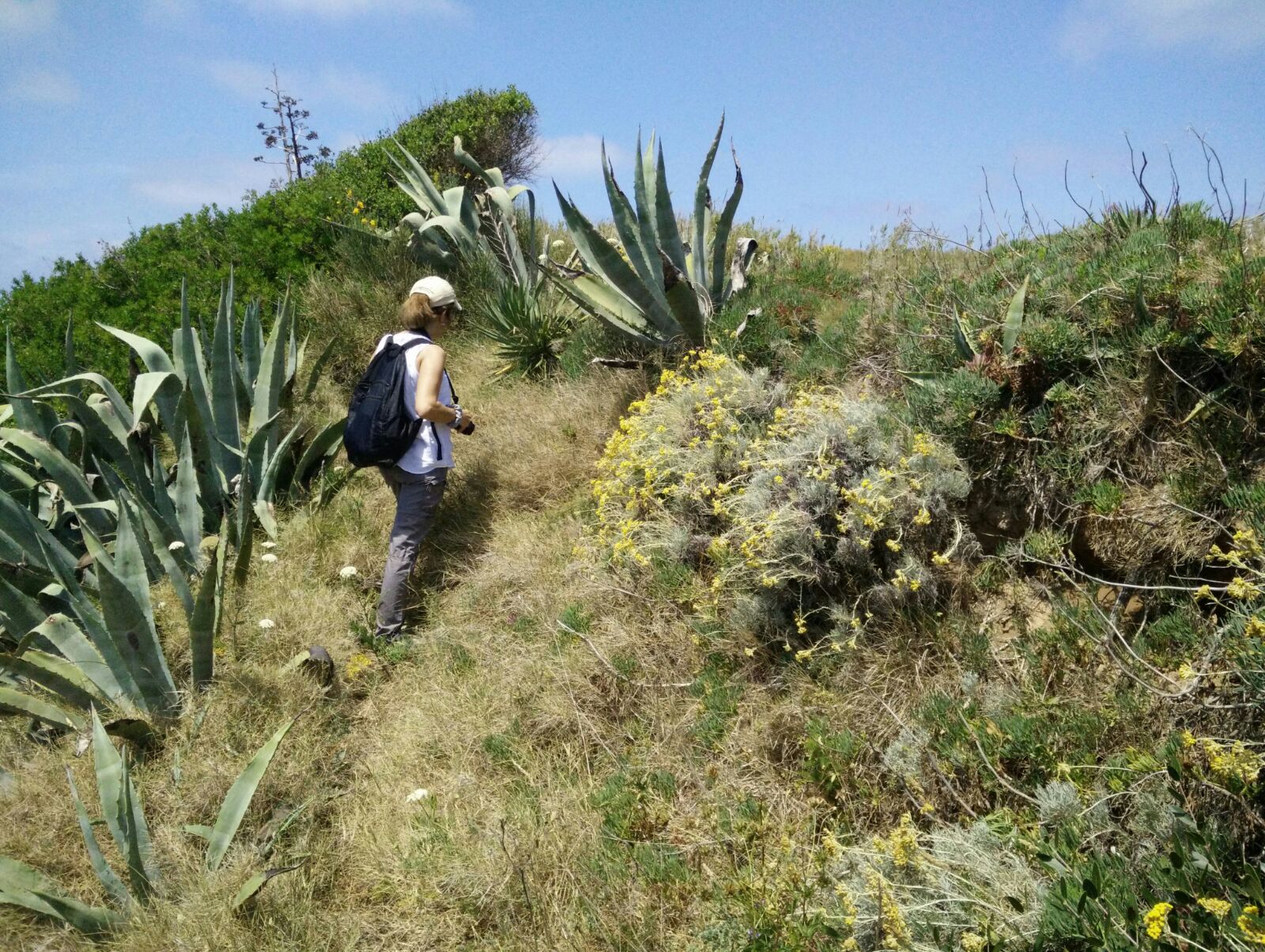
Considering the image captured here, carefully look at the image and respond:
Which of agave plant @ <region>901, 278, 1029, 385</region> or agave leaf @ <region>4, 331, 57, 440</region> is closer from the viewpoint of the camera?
agave plant @ <region>901, 278, 1029, 385</region>

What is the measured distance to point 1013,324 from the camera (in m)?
3.84

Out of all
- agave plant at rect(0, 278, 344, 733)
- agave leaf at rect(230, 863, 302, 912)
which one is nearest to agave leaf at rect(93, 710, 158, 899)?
agave leaf at rect(230, 863, 302, 912)

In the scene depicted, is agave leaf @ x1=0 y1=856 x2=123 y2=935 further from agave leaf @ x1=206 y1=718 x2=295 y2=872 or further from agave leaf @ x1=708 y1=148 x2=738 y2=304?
agave leaf @ x1=708 y1=148 x2=738 y2=304

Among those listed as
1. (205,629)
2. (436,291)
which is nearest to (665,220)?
(436,291)

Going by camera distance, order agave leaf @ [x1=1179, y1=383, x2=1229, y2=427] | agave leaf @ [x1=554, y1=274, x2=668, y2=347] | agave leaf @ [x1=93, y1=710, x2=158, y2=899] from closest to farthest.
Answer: agave leaf @ [x1=93, y1=710, x2=158, y2=899]
agave leaf @ [x1=1179, y1=383, x2=1229, y2=427]
agave leaf @ [x1=554, y1=274, x2=668, y2=347]

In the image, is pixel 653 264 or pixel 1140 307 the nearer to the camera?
pixel 1140 307

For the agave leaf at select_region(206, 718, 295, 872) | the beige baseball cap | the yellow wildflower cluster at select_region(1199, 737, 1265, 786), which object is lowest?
the agave leaf at select_region(206, 718, 295, 872)

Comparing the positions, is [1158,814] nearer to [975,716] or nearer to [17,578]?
[975,716]

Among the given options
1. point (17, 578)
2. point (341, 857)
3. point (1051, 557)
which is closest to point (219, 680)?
point (341, 857)

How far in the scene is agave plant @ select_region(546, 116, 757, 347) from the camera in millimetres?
5688

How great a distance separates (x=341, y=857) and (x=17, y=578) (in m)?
2.99

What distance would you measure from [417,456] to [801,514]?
2.39 m

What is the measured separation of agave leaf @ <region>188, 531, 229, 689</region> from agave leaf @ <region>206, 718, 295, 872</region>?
0.87 meters

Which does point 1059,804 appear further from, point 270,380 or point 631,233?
point 270,380
